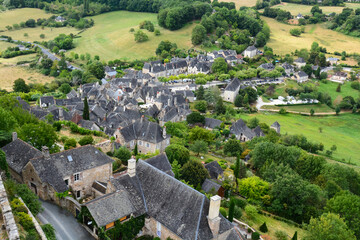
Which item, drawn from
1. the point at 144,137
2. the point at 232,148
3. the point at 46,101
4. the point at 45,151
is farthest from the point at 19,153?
the point at 46,101

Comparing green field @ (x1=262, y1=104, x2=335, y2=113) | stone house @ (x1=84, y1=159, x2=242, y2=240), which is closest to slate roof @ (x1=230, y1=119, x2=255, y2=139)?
green field @ (x1=262, y1=104, x2=335, y2=113)

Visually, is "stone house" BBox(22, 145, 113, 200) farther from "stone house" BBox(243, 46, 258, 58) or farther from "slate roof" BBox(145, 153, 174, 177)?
"stone house" BBox(243, 46, 258, 58)

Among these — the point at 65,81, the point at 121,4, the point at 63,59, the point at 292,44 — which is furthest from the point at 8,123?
the point at 121,4

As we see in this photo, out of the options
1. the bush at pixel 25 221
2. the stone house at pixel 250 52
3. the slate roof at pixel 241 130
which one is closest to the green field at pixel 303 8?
the stone house at pixel 250 52

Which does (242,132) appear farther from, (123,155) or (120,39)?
(120,39)

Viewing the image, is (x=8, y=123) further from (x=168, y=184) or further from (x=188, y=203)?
(x=188, y=203)
